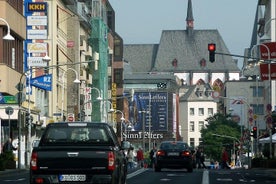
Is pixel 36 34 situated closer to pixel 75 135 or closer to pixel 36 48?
pixel 36 48

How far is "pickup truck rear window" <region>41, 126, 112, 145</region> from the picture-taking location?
24891 millimetres

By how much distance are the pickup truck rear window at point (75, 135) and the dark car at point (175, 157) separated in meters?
26.9

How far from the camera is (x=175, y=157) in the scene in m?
52.1

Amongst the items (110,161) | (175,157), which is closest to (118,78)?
(175,157)

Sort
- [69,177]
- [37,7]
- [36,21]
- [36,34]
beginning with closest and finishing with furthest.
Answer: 1. [69,177]
2. [36,21]
3. [37,7]
4. [36,34]

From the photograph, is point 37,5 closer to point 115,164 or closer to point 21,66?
point 21,66

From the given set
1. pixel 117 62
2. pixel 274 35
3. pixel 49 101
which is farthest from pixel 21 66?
pixel 117 62

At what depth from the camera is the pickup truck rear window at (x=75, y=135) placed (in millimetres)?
24891

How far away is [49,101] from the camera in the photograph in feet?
319

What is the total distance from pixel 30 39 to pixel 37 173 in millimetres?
52655

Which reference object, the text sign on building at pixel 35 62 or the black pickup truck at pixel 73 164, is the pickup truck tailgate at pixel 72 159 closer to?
the black pickup truck at pixel 73 164

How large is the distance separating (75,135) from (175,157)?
27391 mm

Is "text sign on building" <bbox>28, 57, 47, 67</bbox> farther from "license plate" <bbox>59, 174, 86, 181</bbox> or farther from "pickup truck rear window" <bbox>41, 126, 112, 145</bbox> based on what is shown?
"license plate" <bbox>59, 174, 86, 181</bbox>

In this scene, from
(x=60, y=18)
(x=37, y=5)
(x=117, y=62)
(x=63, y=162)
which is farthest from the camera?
(x=117, y=62)
